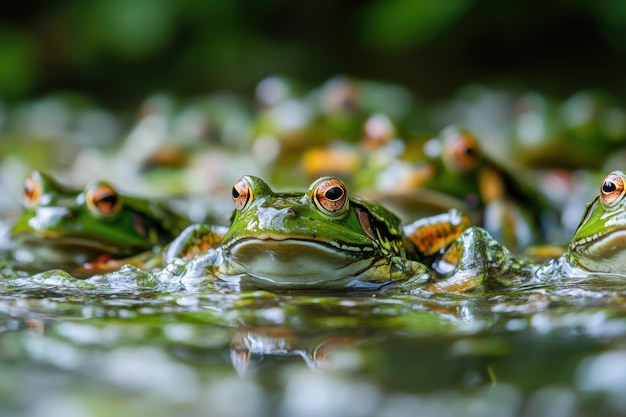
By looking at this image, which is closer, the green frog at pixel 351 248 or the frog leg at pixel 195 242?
the green frog at pixel 351 248

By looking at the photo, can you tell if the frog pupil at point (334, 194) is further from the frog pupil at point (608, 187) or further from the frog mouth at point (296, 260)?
the frog pupil at point (608, 187)

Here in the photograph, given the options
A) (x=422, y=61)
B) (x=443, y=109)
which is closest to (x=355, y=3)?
(x=422, y=61)

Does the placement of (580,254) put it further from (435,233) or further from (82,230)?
(82,230)

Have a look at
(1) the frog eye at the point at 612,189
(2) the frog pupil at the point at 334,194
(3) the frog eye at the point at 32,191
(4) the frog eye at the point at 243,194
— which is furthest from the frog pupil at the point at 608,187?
(3) the frog eye at the point at 32,191

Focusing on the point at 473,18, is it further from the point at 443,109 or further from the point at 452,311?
the point at 452,311

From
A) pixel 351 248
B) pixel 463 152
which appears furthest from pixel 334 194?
pixel 463 152

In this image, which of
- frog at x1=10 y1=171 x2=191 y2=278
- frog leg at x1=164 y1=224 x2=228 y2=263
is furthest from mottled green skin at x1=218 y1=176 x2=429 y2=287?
frog at x1=10 y1=171 x2=191 y2=278
